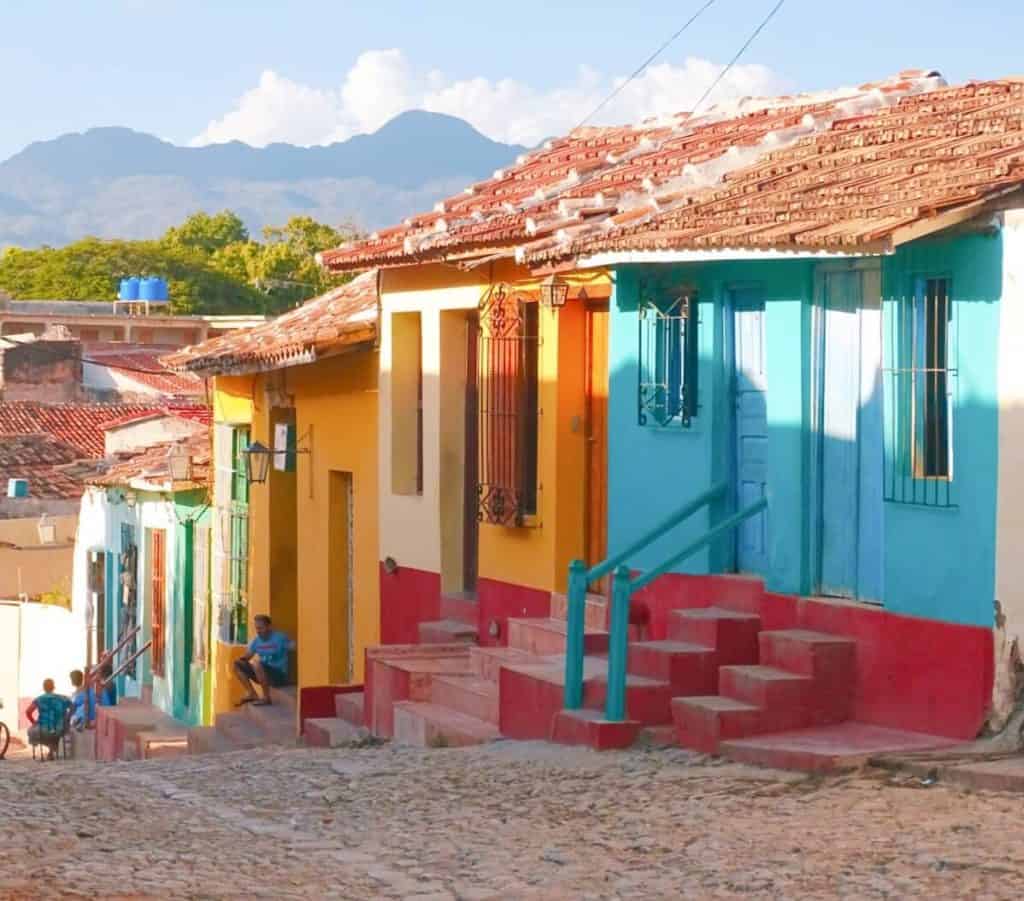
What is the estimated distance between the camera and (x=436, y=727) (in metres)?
13.9

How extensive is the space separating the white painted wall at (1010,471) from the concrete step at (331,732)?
18.7 feet

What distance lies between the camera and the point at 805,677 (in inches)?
461

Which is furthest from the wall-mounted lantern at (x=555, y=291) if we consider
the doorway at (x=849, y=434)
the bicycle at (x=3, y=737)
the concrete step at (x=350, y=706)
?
the bicycle at (x=3, y=737)

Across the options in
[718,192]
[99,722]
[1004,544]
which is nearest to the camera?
[1004,544]

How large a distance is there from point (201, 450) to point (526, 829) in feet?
55.1

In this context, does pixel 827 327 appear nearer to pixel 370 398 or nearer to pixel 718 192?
pixel 718 192

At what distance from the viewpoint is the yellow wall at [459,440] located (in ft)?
49.5

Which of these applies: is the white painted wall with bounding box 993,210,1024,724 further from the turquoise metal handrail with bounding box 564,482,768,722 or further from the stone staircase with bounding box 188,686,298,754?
the stone staircase with bounding box 188,686,298,754

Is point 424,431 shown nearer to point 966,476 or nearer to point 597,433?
point 597,433

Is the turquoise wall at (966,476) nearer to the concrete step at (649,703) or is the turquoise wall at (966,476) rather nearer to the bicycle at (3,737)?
the concrete step at (649,703)

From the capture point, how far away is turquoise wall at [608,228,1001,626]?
35.8ft

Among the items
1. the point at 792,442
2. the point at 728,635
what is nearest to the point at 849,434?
the point at 792,442

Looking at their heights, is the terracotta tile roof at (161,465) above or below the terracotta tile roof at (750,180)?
below

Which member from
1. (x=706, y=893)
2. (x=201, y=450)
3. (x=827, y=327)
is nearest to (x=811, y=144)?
(x=827, y=327)
